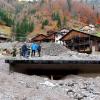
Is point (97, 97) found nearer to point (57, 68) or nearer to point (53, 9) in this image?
point (57, 68)

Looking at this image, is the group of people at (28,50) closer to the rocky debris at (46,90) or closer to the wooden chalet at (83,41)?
the rocky debris at (46,90)

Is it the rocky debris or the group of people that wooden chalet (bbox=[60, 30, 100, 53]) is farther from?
the rocky debris

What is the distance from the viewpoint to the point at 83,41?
6197 centimetres

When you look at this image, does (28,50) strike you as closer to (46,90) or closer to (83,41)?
(46,90)

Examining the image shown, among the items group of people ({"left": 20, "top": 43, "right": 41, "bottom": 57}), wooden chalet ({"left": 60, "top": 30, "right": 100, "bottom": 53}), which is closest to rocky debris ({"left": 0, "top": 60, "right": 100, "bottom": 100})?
group of people ({"left": 20, "top": 43, "right": 41, "bottom": 57})

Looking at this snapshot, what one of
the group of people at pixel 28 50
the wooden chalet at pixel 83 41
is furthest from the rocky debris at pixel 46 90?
the wooden chalet at pixel 83 41

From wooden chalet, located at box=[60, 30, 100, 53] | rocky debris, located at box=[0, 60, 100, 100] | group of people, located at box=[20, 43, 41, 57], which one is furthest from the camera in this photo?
wooden chalet, located at box=[60, 30, 100, 53]

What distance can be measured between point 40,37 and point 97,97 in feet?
228

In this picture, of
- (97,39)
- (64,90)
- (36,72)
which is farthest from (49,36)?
(64,90)

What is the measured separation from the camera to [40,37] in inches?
3278

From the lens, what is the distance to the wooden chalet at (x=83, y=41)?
59594mm

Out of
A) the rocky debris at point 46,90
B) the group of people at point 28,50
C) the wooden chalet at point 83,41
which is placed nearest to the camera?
the rocky debris at point 46,90

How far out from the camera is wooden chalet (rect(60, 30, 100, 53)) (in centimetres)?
5959

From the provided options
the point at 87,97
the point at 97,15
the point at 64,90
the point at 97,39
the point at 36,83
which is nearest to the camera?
the point at 87,97
